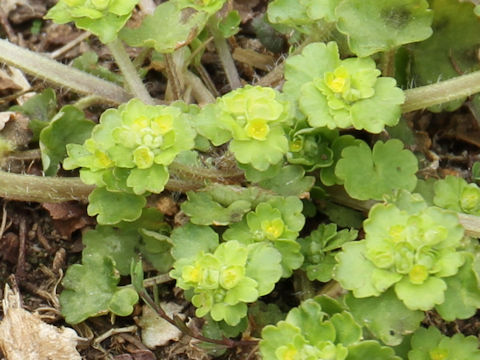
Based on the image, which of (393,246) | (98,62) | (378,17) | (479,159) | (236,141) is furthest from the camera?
(98,62)

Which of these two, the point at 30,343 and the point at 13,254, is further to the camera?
the point at 13,254

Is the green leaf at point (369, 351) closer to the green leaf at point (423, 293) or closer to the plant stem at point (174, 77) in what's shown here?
the green leaf at point (423, 293)

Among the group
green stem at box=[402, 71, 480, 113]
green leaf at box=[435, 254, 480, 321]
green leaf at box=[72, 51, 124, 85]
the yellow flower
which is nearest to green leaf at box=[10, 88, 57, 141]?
green leaf at box=[72, 51, 124, 85]

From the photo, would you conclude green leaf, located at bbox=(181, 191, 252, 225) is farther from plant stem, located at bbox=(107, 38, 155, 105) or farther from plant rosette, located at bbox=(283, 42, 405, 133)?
plant stem, located at bbox=(107, 38, 155, 105)

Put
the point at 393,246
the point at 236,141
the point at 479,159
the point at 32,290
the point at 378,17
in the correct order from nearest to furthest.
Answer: the point at 393,246
the point at 236,141
the point at 378,17
the point at 32,290
the point at 479,159

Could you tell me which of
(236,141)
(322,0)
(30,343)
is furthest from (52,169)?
(322,0)

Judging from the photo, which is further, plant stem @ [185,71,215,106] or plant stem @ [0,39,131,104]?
plant stem @ [185,71,215,106]

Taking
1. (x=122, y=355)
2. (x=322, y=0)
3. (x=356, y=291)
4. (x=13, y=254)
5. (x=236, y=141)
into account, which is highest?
(x=322, y=0)

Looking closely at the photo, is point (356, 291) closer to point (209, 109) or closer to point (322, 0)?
point (209, 109)
